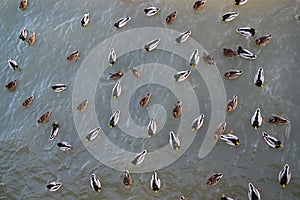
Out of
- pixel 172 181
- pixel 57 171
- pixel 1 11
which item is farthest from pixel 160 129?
pixel 1 11

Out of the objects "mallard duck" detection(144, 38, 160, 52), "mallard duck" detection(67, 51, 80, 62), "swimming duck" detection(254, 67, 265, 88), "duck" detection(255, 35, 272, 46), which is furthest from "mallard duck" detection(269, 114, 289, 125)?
"mallard duck" detection(67, 51, 80, 62)

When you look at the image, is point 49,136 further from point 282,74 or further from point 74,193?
point 282,74

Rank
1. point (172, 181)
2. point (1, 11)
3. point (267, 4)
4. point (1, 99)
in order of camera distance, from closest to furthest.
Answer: point (172, 181) < point (267, 4) < point (1, 99) < point (1, 11)

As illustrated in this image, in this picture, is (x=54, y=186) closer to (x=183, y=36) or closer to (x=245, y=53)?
(x=183, y=36)

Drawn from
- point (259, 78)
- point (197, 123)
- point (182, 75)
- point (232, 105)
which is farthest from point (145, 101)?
point (259, 78)

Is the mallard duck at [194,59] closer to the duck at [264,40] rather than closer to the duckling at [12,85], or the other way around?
the duck at [264,40]

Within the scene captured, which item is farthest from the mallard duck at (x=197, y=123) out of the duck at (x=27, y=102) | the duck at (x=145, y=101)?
the duck at (x=27, y=102)
